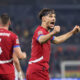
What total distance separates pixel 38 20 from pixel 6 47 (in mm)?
15836

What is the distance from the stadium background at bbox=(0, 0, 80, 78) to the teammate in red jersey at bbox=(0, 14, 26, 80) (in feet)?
41.1

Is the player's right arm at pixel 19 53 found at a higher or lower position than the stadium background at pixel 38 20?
higher

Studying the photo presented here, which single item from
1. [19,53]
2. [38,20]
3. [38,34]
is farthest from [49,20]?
[38,20]

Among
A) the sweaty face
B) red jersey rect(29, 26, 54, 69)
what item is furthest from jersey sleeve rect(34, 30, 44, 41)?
the sweaty face

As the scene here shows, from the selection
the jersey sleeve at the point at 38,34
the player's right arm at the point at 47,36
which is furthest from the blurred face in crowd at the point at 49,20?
the player's right arm at the point at 47,36

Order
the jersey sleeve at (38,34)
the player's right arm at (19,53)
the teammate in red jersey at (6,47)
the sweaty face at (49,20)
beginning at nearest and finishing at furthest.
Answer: the player's right arm at (19,53) < the teammate in red jersey at (6,47) < the jersey sleeve at (38,34) < the sweaty face at (49,20)

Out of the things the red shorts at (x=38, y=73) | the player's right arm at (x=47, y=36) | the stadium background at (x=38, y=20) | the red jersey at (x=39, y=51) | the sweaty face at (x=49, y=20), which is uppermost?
the sweaty face at (x=49, y=20)

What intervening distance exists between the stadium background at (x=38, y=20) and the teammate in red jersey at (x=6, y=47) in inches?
493

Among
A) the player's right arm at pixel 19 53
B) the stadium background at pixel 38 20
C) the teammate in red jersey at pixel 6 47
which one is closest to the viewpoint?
the player's right arm at pixel 19 53

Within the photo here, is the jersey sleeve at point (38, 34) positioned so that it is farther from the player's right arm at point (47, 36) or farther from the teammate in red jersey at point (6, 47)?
the teammate in red jersey at point (6, 47)

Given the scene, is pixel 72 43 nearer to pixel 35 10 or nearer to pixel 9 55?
pixel 35 10

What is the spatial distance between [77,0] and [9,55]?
18298mm

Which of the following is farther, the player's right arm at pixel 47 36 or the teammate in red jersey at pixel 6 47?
the teammate in red jersey at pixel 6 47

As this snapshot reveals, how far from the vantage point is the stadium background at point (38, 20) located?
63.0 feet
